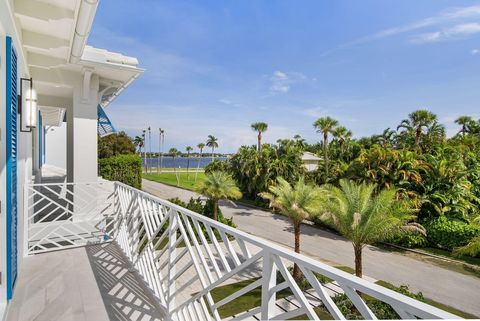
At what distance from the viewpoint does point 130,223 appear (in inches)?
182

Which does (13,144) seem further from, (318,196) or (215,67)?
(215,67)

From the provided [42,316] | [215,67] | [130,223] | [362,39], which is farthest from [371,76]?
[42,316]

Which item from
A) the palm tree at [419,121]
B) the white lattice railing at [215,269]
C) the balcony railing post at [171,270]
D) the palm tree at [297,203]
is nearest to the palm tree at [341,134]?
the palm tree at [419,121]

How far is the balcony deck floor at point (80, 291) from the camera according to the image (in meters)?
3.24

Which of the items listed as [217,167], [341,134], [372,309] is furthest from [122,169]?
[341,134]

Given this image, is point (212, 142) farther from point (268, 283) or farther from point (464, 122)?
point (268, 283)

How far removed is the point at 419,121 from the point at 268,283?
1187 inches

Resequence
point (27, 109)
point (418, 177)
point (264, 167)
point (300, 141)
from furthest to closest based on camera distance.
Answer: point (300, 141) < point (264, 167) < point (418, 177) < point (27, 109)

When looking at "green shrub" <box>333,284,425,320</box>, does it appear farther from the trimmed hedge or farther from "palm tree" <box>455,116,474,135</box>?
"palm tree" <box>455,116,474,135</box>

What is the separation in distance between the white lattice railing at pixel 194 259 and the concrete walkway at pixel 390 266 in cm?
407

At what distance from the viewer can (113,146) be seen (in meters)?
37.5

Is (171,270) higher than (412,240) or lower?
higher

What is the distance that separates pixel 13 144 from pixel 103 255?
282 cm

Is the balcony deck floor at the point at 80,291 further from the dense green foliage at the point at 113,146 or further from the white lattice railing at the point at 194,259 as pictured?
the dense green foliage at the point at 113,146
